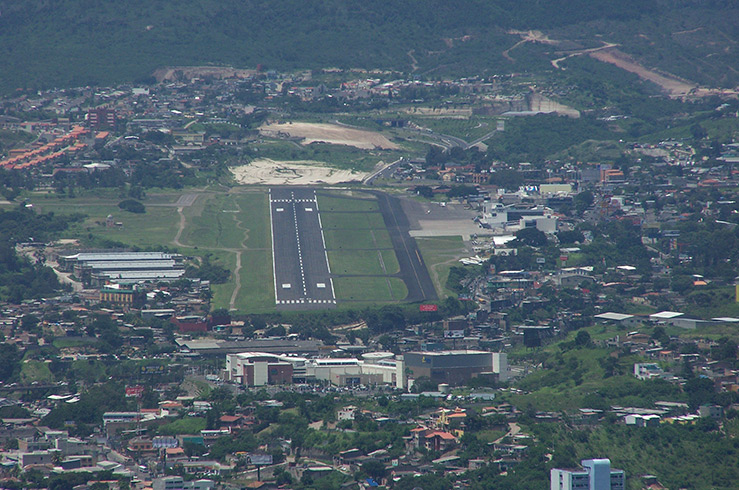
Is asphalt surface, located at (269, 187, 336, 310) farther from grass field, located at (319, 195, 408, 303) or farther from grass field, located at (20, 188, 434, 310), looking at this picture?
grass field, located at (319, 195, 408, 303)

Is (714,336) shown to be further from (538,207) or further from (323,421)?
(538,207)

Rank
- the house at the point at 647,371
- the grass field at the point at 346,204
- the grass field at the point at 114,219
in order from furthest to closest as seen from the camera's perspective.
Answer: the grass field at the point at 346,204 → the grass field at the point at 114,219 → the house at the point at 647,371

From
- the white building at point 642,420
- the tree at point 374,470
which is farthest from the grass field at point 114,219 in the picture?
the tree at point 374,470

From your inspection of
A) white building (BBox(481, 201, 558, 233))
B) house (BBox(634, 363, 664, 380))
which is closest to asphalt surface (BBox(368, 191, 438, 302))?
white building (BBox(481, 201, 558, 233))

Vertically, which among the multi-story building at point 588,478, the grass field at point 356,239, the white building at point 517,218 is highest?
the white building at point 517,218

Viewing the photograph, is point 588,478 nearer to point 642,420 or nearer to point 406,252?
point 642,420

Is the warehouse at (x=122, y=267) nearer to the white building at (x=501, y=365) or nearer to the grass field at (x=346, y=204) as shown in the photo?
the grass field at (x=346, y=204)

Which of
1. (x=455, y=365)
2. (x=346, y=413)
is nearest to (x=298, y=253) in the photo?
(x=455, y=365)
